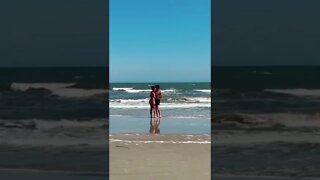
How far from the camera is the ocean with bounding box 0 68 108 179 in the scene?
3.59 metres

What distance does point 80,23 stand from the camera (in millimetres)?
3559

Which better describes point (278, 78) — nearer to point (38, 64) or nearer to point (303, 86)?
point (303, 86)

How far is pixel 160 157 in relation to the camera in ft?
20.3

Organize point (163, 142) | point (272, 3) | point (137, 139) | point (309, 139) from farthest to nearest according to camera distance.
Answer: point (137, 139) < point (163, 142) < point (309, 139) < point (272, 3)

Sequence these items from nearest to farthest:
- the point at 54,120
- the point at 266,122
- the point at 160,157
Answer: the point at 266,122 → the point at 54,120 → the point at 160,157

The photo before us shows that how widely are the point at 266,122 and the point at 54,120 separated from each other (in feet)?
5.36

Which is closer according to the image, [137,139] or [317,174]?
[317,174]

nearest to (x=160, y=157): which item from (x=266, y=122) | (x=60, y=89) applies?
(x=60, y=89)

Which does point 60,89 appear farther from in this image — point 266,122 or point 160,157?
point 160,157

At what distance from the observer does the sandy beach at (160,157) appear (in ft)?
15.9

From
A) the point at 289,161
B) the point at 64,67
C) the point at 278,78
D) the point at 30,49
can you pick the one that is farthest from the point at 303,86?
the point at 30,49

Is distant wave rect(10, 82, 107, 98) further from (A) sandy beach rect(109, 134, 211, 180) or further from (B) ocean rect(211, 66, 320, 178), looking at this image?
(A) sandy beach rect(109, 134, 211, 180)

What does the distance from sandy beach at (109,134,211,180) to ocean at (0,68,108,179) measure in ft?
3.15

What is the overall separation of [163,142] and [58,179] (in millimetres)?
4774
